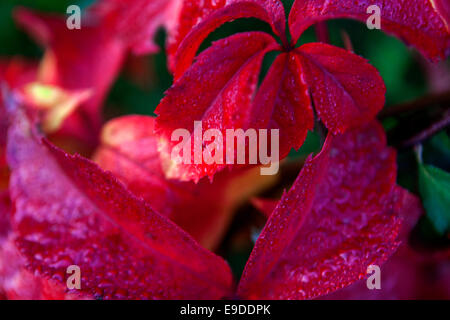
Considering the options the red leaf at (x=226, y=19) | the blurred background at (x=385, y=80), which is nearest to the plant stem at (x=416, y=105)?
the blurred background at (x=385, y=80)

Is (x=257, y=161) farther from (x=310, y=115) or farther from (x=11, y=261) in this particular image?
(x=11, y=261)

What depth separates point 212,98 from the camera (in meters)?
0.27

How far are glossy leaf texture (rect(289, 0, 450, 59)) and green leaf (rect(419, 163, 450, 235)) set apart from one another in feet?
0.24

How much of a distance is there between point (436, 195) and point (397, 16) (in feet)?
0.37

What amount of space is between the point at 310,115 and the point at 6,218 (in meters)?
0.25

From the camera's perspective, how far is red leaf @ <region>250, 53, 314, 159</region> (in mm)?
260

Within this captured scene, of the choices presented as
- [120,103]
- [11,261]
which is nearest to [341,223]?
[11,261]

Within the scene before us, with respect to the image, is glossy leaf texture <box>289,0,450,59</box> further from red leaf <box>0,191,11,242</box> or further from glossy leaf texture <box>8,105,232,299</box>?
red leaf <box>0,191,11,242</box>

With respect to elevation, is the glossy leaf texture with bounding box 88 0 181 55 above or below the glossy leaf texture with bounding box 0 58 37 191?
above

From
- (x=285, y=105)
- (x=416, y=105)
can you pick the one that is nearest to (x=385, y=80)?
(x=416, y=105)

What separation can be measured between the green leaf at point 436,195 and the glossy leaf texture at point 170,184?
126mm

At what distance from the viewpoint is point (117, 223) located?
0.30 m

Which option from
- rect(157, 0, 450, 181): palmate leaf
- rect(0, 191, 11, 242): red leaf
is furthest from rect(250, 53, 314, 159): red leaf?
rect(0, 191, 11, 242): red leaf

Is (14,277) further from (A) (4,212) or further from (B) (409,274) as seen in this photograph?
(B) (409,274)
